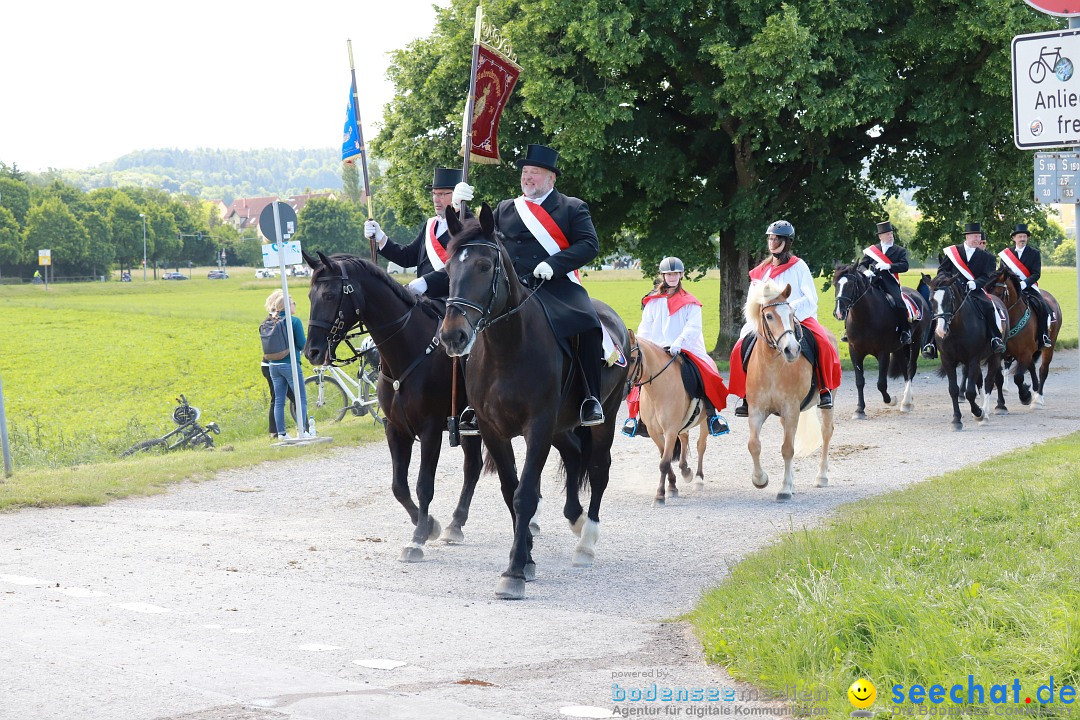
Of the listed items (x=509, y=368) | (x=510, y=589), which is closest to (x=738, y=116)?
(x=509, y=368)

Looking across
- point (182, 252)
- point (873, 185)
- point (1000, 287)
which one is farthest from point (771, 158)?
point (182, 252)

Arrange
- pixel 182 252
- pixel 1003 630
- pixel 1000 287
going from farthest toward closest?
pixel 182 252
pixel 1000 287
pixel 1003 630

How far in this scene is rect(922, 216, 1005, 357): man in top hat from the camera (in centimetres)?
1738

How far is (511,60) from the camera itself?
11031mm

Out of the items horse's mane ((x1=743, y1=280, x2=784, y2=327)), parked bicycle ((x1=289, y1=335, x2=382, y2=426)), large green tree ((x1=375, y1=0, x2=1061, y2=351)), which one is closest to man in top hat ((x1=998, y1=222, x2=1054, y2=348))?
large green tree ((x1=375, y1=0, x2=1061, y2=351))

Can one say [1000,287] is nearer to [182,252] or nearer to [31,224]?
[31,224]

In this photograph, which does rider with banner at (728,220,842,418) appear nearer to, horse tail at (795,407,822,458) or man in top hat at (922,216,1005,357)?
horse tail at (795,407,822,458)

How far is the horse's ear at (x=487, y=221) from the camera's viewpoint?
24.7 ft

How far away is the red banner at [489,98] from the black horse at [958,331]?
28.3ft

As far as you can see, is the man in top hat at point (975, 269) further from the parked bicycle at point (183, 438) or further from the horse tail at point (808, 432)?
the parked bicycle at point (183, 438)

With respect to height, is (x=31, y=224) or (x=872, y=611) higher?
(x=31, y=224)

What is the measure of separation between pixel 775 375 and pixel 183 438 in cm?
951

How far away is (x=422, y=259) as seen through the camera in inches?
→ 412

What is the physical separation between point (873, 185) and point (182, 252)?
119 m
